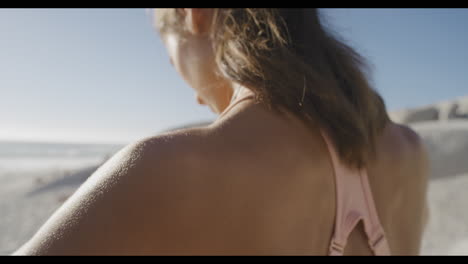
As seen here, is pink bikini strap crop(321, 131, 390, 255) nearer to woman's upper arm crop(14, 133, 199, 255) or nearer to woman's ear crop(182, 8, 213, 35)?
woman's upper arm crop(14, 133, 199, 255)

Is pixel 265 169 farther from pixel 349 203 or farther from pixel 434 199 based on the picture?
pixel 434 199

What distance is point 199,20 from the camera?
1270mm

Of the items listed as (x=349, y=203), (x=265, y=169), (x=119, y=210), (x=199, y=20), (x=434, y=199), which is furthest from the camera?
(x=434, y=199)

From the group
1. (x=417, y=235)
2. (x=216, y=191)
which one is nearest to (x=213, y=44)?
(x=216, y=191)

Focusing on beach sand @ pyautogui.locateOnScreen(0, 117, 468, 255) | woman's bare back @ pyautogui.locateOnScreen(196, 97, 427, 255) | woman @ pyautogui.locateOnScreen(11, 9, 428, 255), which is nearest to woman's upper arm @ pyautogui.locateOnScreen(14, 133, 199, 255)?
woman @ pyautogui.locateOnScreen(11, 9, 428, 255)

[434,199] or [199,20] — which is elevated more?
[199,20]

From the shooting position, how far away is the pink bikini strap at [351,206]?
897 millimetres

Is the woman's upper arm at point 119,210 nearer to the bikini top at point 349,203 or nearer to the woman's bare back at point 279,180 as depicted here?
the woman's bare back at point 279,180

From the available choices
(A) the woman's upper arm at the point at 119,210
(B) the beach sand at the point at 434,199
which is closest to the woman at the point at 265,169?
(A) the woman's upper arm at the point at 119,210

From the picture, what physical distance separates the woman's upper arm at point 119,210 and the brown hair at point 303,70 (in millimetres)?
349

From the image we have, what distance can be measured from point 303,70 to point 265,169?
338 millimetres

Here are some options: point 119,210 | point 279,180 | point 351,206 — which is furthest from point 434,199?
point 119,210
